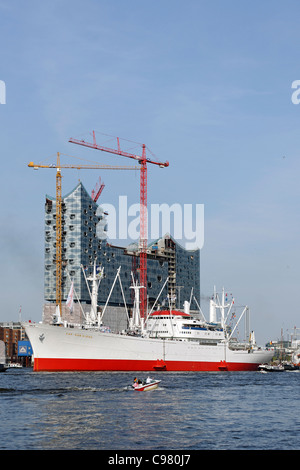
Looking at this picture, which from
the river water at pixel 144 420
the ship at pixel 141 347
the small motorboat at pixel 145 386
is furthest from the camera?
the ship at pixel 141 347

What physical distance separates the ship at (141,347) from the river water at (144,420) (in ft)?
148

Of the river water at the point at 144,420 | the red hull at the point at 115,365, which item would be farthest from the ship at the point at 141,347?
the river water at the point at 144,420

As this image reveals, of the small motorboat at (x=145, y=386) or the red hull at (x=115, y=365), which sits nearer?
the small motorboat at (x=145, y=386)

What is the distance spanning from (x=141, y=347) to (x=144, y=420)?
283 feet

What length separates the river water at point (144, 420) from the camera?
43.0m

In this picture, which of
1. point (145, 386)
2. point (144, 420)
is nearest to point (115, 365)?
point (145, 386)

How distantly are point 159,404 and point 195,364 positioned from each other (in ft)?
282

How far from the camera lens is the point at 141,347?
139250 millimetres

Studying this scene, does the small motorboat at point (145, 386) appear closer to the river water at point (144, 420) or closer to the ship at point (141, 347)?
the river water at point (144, 420)

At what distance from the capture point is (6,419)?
2112 inches

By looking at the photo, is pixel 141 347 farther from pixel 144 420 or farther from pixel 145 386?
pixel 144 420

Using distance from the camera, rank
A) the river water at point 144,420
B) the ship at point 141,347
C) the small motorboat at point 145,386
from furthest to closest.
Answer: the ship at point 141,347 → the small motorboat at point 145,386 → the river water at point 144,420

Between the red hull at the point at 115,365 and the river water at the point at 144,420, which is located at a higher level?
the river water at the point at 144,420
